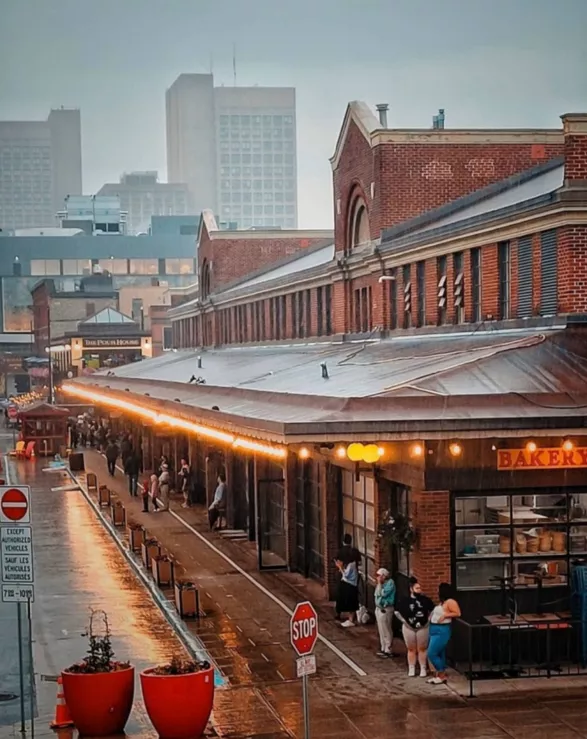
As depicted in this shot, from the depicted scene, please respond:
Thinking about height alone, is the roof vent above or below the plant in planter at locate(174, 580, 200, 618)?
above

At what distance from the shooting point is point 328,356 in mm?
34781

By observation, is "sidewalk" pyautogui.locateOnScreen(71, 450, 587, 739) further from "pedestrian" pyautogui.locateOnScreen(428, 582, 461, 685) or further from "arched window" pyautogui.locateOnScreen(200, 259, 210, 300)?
"arched window" pyautogui.locateOnScreen(200, 259, 210, 300)

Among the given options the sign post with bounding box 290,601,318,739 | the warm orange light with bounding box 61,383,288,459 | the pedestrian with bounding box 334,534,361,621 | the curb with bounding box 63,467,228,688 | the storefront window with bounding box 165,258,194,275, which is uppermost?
the storefront window with bounding box 165,258,194,275

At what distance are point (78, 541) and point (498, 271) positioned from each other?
15062 mm

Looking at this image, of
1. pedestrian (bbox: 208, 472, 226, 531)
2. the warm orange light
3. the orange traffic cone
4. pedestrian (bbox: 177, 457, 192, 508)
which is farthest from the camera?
pedestrian (bbox: 177, 457, 192, 508)

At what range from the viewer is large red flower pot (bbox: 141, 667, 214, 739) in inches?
629

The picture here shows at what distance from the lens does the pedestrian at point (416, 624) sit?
733 inches

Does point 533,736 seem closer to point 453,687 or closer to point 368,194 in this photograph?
point 453,687

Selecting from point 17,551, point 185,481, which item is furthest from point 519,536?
point 185,481

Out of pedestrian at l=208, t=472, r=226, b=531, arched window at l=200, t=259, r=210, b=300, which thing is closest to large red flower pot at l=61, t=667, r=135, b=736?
pedestrian at l=208, t=472, r=226, b=531

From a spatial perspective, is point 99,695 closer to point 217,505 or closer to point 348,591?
point 348,591

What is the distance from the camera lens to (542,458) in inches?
765

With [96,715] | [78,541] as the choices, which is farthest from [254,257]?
[96,715]

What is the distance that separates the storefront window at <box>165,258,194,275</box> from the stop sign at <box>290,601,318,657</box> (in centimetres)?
16646
